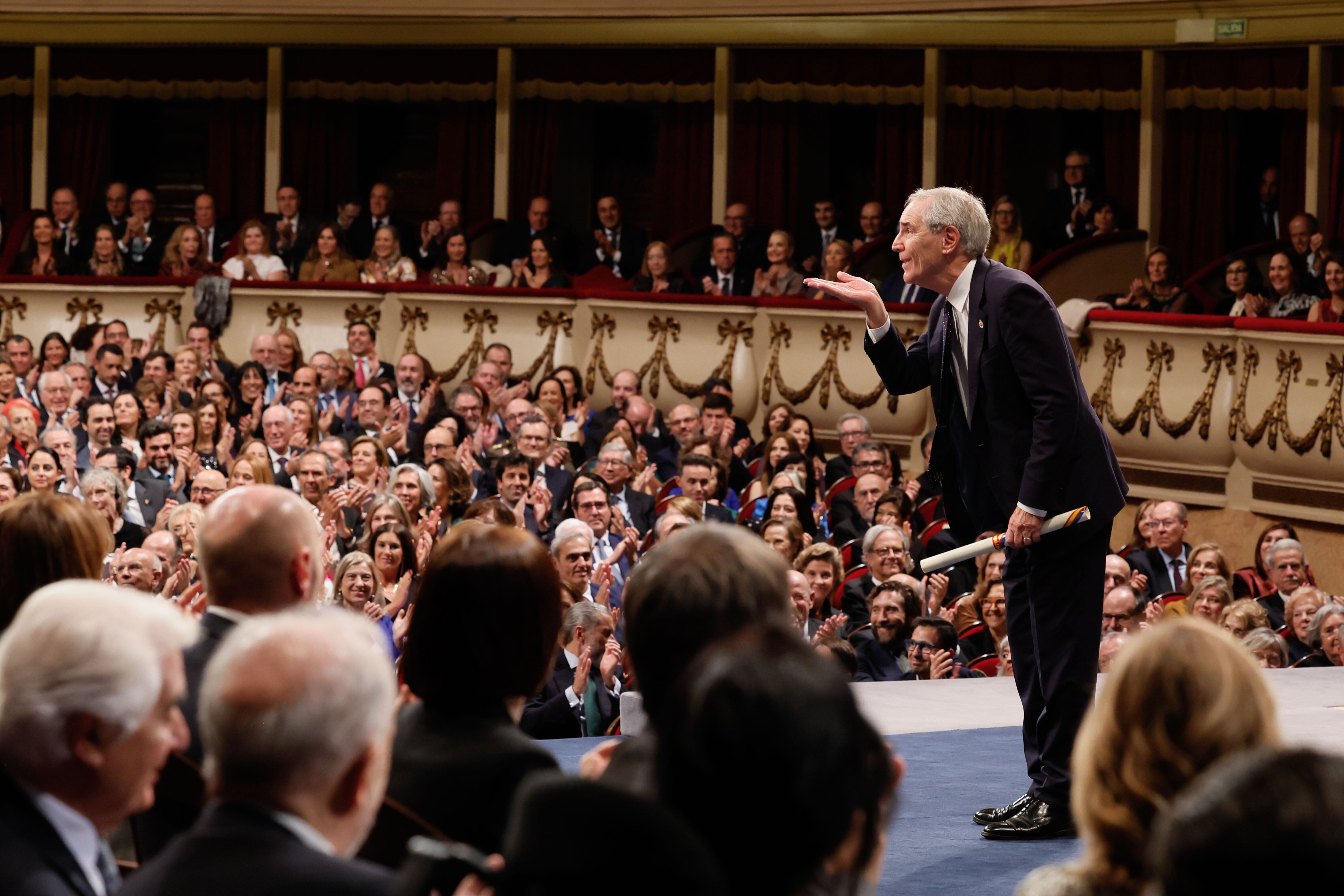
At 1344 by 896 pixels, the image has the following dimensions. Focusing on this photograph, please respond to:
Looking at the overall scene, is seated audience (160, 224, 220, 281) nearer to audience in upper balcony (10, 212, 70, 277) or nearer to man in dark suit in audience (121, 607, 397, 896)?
audience in upper balcony (10, 212, 70, 277)

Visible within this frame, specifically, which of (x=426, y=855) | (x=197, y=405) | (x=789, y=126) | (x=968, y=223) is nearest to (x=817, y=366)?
(x=789, y=126)

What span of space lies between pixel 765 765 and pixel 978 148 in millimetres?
11841

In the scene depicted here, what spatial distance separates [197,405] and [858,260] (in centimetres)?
446

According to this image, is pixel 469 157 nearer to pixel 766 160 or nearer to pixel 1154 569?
pixel 766 160

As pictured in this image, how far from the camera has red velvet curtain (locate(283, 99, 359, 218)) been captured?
47.3ft

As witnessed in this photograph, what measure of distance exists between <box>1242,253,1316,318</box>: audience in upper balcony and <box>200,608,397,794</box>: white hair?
27.5 ft

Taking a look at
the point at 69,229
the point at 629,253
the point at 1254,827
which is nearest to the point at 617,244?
the point at 629,253

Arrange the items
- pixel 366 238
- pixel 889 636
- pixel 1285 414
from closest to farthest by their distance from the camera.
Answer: pixel 889 636 < pixel 1285 414 < pixel 366 238

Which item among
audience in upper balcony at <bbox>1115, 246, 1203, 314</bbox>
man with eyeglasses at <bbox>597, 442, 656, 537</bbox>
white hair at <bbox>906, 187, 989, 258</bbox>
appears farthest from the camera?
audience in upper balcony at <bbox>1115, 246, 1203, 314</bbox>

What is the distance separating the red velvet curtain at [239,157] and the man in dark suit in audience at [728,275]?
472cm

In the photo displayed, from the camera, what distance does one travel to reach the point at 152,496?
8172 mm

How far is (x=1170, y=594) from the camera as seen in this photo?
7.38 meters

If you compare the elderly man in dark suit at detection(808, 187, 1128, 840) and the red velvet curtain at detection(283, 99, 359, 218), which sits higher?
the red velvet curtain at detection(283, 99, 359, 218)

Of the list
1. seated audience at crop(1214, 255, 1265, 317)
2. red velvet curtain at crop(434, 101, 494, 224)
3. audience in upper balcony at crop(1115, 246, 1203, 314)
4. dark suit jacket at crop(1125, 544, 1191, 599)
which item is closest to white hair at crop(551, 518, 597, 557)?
dark suit jacket at crop(1125, 544, 1191, 599)
